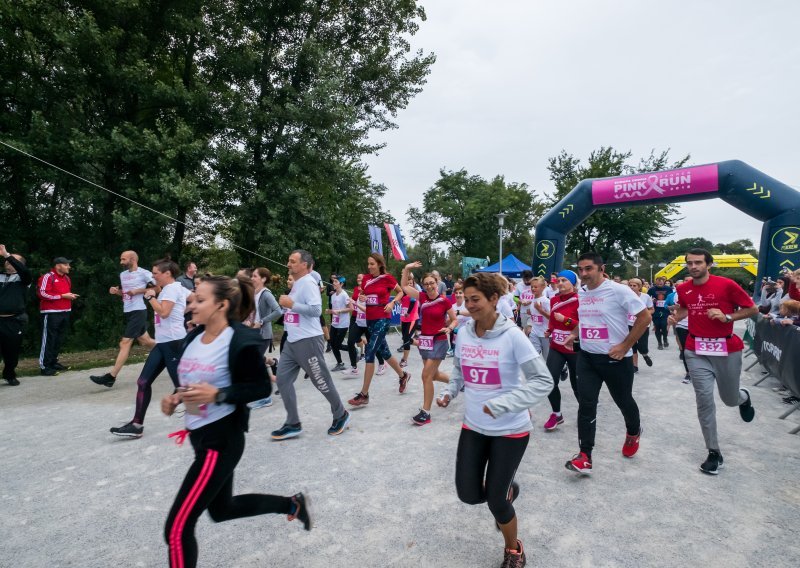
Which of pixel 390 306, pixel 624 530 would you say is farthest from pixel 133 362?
pixel 624 530

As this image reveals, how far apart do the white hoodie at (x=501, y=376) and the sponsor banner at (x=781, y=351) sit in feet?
19.3

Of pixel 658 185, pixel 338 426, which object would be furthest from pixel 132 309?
pixel 658 185

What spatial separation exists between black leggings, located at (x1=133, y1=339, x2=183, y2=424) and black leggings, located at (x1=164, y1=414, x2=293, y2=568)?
2685 millimetres

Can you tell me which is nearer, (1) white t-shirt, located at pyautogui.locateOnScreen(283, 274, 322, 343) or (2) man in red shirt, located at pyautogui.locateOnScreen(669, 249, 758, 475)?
(2) man in red shirt, located at pyautogui.locateOnScreen(669, 249, 758, 475)

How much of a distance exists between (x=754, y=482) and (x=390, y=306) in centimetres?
427

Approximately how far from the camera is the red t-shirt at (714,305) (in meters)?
4.14

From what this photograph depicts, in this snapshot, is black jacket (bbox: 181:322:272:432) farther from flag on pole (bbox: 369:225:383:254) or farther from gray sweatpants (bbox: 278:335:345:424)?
flag on pole (bbox: 369:225:383:254)

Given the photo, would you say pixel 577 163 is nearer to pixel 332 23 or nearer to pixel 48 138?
pixel 332 23

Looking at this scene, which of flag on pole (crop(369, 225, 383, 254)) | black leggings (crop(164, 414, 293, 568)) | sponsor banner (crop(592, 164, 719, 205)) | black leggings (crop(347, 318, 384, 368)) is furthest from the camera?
flag on pole (crop(369, 225, 383, 254))

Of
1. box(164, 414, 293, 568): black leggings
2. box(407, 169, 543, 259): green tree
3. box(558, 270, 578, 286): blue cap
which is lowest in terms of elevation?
box(164, 414, 293, 568): black leggings

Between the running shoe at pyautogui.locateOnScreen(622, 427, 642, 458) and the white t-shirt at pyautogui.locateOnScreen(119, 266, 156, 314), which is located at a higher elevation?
the white t-shirt at pyautogui.locateOnScreen(119, 266, 156, 314)

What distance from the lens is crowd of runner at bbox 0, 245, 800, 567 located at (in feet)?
7.61

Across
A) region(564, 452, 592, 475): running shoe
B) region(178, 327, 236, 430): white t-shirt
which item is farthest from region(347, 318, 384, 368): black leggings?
region(178, 327, 236, 430): white t-shirt

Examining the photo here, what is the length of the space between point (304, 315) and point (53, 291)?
613cm
